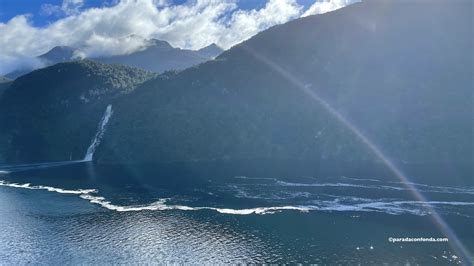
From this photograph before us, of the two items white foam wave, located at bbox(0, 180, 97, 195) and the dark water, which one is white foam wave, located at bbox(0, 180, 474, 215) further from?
white foam wave, located at bbox(0, 180, 97, 195)

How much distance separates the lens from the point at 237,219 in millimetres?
131000

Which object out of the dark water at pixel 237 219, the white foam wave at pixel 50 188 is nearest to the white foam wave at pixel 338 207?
the dark water at pixel 237 219

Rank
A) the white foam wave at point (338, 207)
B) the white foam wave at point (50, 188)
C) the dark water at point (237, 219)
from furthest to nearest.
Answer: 1. the white foam wave at point (50, 188)
2. the white foam wave at point (338, 207)
3. the dark water at point (237, 219)

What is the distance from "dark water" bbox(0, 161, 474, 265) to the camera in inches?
4035

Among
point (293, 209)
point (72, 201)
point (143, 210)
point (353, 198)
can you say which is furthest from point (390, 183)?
point (72, 201)

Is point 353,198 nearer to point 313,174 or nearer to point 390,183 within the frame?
point 390,183

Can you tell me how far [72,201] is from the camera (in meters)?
158

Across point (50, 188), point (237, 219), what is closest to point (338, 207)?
point (237, 219)

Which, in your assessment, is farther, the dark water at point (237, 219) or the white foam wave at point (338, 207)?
the white foam wave at point (338, 207)

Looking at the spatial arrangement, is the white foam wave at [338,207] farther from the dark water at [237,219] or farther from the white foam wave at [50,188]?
the white foam wave at [50,188]

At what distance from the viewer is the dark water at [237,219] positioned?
102500mm

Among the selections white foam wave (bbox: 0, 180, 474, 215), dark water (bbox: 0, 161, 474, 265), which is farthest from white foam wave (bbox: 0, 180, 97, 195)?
white foam wave (bbox: 0, 180, 474, 215)

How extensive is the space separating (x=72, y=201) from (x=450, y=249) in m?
129

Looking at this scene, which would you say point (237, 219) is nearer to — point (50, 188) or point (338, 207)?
point (338, 207)
